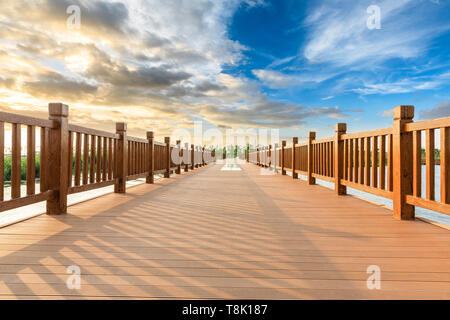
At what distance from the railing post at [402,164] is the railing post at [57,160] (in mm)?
3748

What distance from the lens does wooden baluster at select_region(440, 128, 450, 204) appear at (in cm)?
210

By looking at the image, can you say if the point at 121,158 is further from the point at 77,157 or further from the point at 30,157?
the point at 30,157

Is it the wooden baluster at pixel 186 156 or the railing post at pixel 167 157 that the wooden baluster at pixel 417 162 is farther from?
the wooden baluster at pixel 186 156

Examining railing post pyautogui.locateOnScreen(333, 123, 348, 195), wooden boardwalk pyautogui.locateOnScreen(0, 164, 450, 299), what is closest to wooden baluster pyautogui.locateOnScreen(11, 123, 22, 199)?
wooden boardwalk pyautogui.locateOnScreen(0, 164, 450, 299)

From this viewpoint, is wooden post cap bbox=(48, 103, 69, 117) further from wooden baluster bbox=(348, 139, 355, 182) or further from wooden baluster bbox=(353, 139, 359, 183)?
wooden baluster bbox=(348, 139, 355, 182)

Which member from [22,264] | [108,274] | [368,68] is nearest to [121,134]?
[22,264]

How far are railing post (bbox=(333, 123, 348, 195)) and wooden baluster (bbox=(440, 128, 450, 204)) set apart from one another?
82.8 inches

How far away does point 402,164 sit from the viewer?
267 cm

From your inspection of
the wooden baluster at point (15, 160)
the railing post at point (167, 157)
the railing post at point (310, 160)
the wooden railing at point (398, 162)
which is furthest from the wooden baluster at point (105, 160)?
the railing post at point (310, 160)

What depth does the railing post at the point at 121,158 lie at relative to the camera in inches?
169

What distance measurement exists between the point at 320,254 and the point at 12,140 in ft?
8.89

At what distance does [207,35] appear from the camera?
11766 millimetres

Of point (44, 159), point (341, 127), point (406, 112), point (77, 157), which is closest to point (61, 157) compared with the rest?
point (44, 159)
